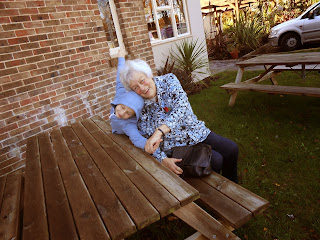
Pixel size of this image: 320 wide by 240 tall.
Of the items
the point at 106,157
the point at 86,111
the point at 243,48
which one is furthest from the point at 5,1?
the point at 243,48

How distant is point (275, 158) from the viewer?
105 inches

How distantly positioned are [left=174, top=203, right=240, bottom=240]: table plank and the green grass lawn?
0.74 meters

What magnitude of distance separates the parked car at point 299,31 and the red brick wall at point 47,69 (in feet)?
24.7

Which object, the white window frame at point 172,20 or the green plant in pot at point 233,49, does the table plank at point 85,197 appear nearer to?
the white window frame at point 172,20

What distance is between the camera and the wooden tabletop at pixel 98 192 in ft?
3.31

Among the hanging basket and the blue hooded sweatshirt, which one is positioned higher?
the blue hooded sweatshirt

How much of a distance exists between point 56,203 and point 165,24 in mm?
5964

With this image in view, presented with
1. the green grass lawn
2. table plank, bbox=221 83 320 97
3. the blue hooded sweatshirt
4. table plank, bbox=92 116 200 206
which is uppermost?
the blue hooded sweatshirt

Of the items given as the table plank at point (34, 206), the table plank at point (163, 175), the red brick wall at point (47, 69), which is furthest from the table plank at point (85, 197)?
the red brick wall at point (47, 69)

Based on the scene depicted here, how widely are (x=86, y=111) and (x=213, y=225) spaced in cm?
288

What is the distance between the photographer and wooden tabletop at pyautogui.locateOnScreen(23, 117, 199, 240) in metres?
1.01

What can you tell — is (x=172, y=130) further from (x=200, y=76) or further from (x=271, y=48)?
(x=271, y=48)

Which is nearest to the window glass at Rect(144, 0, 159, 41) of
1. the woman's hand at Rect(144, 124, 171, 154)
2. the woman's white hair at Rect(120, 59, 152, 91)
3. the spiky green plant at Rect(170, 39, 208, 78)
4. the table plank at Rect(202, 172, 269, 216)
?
the spiky green plant at Rect(170, 39, 208, 78)

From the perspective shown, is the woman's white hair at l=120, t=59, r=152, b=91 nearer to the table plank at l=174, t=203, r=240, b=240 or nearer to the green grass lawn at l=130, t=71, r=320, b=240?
the table plank at l=174, t=203, r=240, b=240
